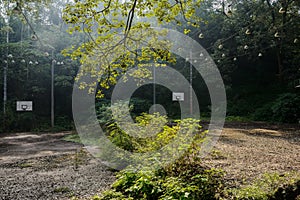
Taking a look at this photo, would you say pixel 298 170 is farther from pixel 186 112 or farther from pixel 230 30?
pixel 230 30

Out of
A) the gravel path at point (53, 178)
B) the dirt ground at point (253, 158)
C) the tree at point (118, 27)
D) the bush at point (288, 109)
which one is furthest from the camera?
the bush at point (288, 109)

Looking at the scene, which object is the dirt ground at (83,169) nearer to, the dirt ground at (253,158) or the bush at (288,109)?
the dirt ground at (253,158)

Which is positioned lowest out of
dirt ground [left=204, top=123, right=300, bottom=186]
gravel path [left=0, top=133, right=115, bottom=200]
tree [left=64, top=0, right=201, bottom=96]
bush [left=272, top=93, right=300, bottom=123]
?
gravel path [left=0, top=133, right=115, bottom=200]

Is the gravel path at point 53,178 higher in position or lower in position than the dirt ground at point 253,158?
lower

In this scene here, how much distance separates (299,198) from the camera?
117 inches

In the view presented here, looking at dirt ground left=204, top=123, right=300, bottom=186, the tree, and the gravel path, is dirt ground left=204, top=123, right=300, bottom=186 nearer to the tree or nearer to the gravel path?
the gravel path

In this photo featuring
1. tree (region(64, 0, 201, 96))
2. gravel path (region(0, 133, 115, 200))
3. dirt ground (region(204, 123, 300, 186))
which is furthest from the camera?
dirt ground (region(204, 123, 300, 186))

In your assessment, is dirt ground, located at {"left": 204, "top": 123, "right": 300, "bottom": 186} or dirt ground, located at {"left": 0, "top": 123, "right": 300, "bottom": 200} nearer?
dirt ground, located at {"left": 0, "top": 123, "right": 300, "bottom": 200}

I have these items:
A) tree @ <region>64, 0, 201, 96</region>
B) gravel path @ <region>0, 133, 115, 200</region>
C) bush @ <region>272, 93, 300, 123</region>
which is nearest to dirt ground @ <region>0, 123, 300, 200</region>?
gravel path @ <region>0, 133, 115, 200</region>

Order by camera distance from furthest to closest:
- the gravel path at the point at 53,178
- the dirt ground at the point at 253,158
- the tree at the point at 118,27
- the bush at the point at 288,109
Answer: the bush at the point at 288,109 → the dirt ground at the point at 253,158 → the gravel path at the point at 53,178 → the tree at the point at 118,27

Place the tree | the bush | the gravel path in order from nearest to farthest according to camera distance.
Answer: the tree
the gravel path
the bush

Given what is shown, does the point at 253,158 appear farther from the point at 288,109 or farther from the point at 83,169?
the point at 288,109

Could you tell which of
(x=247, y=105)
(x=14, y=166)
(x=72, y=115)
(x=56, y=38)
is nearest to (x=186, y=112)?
(x=247, y=105)

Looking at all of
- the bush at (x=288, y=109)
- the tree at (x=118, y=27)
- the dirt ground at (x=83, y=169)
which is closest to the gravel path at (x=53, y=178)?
the dirt ground at (x=83, y=169)
